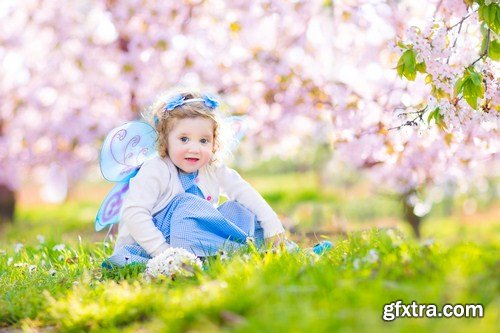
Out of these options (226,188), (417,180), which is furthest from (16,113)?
(226,188)

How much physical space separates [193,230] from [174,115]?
26.2 inches

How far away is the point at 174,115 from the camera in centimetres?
411

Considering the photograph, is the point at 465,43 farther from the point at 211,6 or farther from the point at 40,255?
the point at 211,6

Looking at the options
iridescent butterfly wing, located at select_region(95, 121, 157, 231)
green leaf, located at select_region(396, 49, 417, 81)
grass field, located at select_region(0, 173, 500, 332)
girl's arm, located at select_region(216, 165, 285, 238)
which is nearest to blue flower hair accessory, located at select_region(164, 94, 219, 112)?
iridescent butterfly wing, located at select_region(95, 121, 157, 231)

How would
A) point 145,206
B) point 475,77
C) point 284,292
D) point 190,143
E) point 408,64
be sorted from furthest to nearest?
point 190,143 → point 145,206 → point 408,64 → point 475,77 → point 284,292

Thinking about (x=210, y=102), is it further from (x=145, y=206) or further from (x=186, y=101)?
(x=145, y=206)

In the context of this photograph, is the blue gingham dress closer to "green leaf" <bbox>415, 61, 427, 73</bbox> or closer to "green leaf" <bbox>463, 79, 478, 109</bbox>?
"green leaf" <bbox>415, 61, 427, 73</bbox>

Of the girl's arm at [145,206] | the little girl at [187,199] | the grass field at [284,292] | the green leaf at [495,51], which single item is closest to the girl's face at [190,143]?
the little girl at [187,199]

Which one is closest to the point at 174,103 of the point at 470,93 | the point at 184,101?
the point at 184,101

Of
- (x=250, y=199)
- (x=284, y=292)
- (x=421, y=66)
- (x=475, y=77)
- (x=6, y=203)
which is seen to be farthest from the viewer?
(x=6, y=203)

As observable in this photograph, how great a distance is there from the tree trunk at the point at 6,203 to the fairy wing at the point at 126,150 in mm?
7046

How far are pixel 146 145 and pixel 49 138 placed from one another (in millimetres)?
5050

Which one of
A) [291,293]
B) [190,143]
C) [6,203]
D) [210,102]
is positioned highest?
[6,203]

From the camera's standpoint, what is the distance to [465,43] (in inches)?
175
